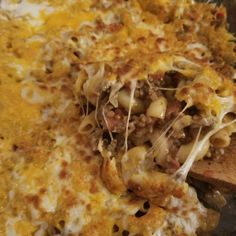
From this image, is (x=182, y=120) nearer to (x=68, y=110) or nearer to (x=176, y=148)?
(x=176, y=148)

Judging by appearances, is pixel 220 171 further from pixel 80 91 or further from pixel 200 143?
pixel 80 91

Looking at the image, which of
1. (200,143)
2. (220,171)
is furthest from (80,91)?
(220,171)

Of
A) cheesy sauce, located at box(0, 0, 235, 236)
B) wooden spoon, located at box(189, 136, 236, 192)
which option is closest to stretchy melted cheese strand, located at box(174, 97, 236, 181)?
cheesy sauce, located at box(0, 0, 235, 236)

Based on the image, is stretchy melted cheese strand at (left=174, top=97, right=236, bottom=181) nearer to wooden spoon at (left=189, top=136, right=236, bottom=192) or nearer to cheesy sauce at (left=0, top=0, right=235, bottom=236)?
cheesy sauce at (left=0, top=0, right=235, bottom=236)

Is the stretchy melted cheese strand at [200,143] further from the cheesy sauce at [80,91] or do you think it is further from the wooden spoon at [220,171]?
the wooden spoon at [220,171]

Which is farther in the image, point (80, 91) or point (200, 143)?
point (80, 91)
